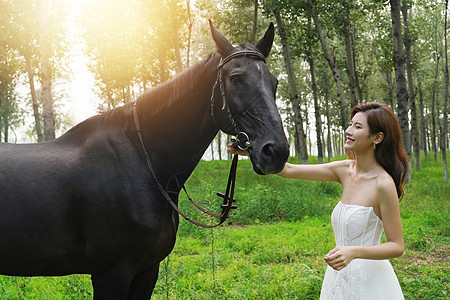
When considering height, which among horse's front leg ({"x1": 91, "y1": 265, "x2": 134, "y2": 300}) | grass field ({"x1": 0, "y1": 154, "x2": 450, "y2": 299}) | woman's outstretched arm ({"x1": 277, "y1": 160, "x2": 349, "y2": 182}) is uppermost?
woman's outstretched arm ({"x1": 277, "y1": 160, "x2": 349, "y2": 182})

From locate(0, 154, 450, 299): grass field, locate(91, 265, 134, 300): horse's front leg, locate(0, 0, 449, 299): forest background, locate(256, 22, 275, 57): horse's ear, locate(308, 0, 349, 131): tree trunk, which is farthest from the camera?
locate(308, 0, 349, 131): tree trunk

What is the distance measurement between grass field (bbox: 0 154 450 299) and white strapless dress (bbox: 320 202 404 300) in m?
1.90

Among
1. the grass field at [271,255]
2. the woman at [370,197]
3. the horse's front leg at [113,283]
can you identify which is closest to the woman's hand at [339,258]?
the woman at [370,197]

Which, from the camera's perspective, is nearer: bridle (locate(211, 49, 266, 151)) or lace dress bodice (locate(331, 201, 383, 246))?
bridle (locate(211, 49, 266, 151))

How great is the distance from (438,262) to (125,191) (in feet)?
19.0

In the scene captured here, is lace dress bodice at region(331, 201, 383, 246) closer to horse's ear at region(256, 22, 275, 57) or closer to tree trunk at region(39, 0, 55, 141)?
horse's ear at region(256, 22, 275, 57)

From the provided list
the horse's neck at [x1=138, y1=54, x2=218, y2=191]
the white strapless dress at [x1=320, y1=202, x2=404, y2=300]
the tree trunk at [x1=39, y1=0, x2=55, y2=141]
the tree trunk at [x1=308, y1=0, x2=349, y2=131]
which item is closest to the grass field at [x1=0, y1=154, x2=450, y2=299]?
the horse's neck at [x1=138, y1=54, x2=218, y2=191]

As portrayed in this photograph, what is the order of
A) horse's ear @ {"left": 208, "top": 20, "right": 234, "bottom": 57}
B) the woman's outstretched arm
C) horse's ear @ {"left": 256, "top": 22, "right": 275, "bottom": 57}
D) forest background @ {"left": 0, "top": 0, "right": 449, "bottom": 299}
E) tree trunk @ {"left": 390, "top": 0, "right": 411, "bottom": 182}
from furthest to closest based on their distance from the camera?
tree trunk @ {"left": 390, "top": 0, "right": 411, "bottom": 182} → forest background @ {"left": 0, "top": 0, "right": 449, "bottom": 299} → the woman's outstretched arm → horse's ear @ {"left": 256, "top": 22, "right": 275, "bottom": 57} → horse's ear @ {"left": 208, "top": 20, "right": 234, "bottom": 57}

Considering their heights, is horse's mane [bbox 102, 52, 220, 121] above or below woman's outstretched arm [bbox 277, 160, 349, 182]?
above

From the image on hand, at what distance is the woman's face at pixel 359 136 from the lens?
7.79 feet

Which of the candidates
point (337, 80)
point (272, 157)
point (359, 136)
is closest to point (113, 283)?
point (272, 157)

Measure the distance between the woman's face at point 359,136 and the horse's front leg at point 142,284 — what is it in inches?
63.3

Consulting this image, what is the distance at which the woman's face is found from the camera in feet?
7.79

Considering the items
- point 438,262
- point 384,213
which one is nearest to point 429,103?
point 438,262
